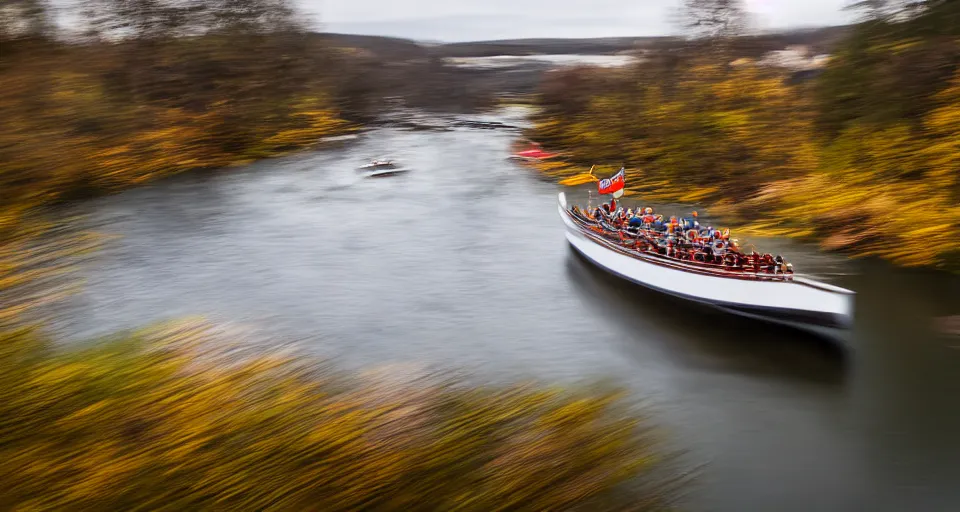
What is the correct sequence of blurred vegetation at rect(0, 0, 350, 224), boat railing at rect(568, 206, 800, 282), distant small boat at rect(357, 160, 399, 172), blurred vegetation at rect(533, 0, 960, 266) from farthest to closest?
1. distant small boat at rect(357, 160, 399, 172)
2. blurred vegetation at rect(0, 0, 350, 224)
3. blurred vegetation at rect(533, 0, 960, 266)
4. boat railing at rect(568, 206, 800, 282)

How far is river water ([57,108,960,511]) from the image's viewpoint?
1493 centimetres

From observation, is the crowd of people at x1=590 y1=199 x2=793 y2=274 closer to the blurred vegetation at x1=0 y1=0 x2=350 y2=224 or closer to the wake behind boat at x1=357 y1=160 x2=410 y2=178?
the blurred vegetation at x1=0 y1=0 x2=350 y2=224

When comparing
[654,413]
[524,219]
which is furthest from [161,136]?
[654,413]

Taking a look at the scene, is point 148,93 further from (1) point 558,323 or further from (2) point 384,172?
(1) point 558,323

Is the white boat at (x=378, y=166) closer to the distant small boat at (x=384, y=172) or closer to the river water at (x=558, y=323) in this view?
the distant small boat at (x=384, y=172)

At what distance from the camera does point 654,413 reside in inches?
663

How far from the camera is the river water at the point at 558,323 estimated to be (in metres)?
14.9

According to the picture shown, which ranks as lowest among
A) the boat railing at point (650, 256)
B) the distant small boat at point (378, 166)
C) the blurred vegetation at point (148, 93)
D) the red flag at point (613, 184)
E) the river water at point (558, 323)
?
the river water at point (558, 323)

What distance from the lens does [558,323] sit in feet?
75.5

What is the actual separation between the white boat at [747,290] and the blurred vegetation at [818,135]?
7.61 metres

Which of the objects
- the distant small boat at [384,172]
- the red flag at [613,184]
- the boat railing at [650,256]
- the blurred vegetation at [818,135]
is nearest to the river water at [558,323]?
the boat railing at [650,256]

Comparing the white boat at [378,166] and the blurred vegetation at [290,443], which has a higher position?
the white boat at [378,166]

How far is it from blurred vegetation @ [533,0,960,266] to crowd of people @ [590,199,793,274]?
24.3 ft

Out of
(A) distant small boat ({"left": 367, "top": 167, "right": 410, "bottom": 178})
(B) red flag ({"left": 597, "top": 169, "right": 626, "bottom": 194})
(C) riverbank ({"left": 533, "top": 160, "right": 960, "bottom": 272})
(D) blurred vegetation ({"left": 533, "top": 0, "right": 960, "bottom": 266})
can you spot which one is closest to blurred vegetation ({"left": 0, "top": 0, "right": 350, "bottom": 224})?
(A) distant small boat ({"left": 367, "top": 167, "right": 410, "bottom": 178})
